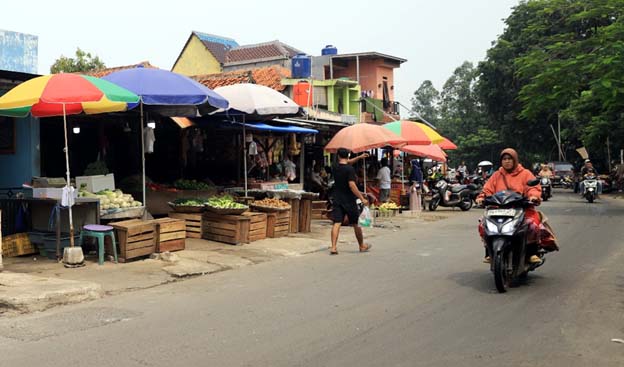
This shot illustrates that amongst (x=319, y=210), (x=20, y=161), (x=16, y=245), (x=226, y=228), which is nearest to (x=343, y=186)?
(x=226, y=228)

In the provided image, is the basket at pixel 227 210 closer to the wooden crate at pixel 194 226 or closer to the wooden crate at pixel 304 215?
the wooden crate at pixel 194 226

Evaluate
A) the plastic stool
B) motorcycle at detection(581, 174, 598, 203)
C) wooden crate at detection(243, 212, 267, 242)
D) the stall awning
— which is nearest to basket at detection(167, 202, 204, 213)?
wooden crate at detection(243, 212, 267, 242)

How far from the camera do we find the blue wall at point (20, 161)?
10953 mm

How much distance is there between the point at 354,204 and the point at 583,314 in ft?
16.9

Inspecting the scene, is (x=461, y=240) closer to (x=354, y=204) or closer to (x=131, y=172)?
(x=354, y=204)

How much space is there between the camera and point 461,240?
12891 millimetres

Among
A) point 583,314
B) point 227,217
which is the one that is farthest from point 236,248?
point 583,314

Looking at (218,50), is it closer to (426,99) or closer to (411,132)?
(411,132)

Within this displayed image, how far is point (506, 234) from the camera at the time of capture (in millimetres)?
7293

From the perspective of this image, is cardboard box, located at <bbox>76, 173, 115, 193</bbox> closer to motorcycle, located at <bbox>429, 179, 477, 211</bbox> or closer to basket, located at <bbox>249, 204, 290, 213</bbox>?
basket, located at <bbox>249, 204, 290, 213</bbox>

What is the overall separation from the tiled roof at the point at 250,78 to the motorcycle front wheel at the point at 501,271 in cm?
1382

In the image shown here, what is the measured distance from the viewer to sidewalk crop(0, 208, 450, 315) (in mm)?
6922

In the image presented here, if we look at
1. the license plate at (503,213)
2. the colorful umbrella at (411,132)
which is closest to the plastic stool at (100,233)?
the license plate at (503,213)

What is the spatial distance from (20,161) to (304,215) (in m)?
5.83
